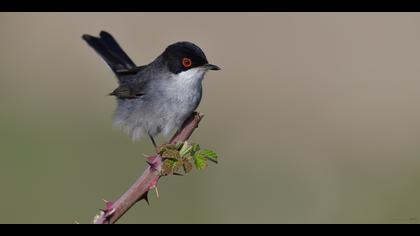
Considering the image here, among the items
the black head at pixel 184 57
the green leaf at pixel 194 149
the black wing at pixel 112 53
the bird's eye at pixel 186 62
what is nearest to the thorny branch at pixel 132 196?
the green leaf at pixel 194 149

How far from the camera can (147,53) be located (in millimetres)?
12656

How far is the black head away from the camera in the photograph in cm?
494

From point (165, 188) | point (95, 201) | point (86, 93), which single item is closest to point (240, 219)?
point (165, 188)

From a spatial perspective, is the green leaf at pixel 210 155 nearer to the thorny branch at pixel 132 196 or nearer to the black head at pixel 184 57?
the thorny branch at pixel 132 196

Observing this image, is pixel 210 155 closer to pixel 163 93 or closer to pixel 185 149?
pixel 185 149

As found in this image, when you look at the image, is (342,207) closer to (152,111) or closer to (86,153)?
(86,153)

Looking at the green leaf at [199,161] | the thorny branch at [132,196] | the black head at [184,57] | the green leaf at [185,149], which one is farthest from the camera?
the black head at [184,57]

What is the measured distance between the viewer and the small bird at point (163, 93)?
16.7ft

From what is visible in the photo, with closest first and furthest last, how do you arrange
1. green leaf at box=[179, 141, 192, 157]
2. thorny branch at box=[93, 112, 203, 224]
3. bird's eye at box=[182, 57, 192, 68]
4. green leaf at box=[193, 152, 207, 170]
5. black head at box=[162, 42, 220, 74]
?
thorny branch at box=[93, 112, 203, 224] < green leaf at box=[193, 152, 207, 170] < green leaf at box=[179, 141, 192, 157] < black head at box=[162, 42, 220, 74] < bird's eye at box=[182, 57, 192, 68]

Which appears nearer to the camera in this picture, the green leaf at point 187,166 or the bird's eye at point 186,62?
the green leaf at point 187,166

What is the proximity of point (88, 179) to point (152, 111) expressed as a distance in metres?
3.76

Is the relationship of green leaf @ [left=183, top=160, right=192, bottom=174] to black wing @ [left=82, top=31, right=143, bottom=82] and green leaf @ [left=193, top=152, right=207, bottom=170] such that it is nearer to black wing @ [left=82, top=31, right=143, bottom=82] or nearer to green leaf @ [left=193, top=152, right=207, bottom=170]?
green leaf @ [left=193, top=152, right=207, bottom=170]

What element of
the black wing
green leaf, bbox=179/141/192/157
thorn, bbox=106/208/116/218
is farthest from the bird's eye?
thorn, bbox=106/208/116/218

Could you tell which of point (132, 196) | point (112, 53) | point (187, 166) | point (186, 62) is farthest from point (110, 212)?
point (112, 53)
